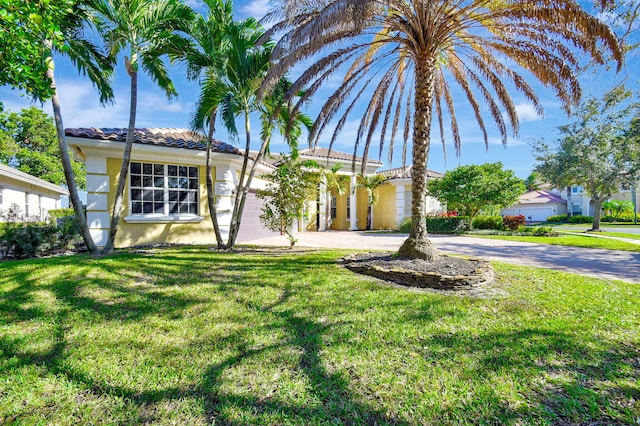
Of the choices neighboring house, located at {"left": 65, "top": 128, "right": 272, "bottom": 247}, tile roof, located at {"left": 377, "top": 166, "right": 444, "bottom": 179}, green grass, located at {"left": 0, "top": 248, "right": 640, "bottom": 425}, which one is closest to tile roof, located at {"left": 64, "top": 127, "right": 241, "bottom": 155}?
neighboring house, located at {"left": 65, "top": 128, "right": 272, "bottom": 247}

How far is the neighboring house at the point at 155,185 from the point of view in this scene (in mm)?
10023

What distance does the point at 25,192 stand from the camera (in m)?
20.8

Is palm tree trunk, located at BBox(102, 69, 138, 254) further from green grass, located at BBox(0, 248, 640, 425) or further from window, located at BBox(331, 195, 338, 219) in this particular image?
window, located at BBox(331, 195, 338, 219)

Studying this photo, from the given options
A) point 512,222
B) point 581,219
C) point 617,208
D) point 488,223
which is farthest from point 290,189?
point 617,208

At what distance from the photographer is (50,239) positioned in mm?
9867

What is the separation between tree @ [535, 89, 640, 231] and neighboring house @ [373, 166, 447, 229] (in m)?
8.83

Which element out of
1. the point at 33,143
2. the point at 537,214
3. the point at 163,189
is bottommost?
the point at 537,214

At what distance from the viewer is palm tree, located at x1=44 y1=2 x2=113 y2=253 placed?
25.8 ft

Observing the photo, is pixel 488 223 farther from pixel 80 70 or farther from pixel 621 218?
pixel 621 218

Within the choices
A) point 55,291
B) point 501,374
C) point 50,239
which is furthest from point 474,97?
point 50,239

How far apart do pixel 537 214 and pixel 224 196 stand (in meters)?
50.5

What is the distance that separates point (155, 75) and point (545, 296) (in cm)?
1211

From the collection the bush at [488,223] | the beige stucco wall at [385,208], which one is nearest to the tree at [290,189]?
the beige stucco wall at [385,208]

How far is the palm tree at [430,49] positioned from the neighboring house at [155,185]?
4.92 meters
